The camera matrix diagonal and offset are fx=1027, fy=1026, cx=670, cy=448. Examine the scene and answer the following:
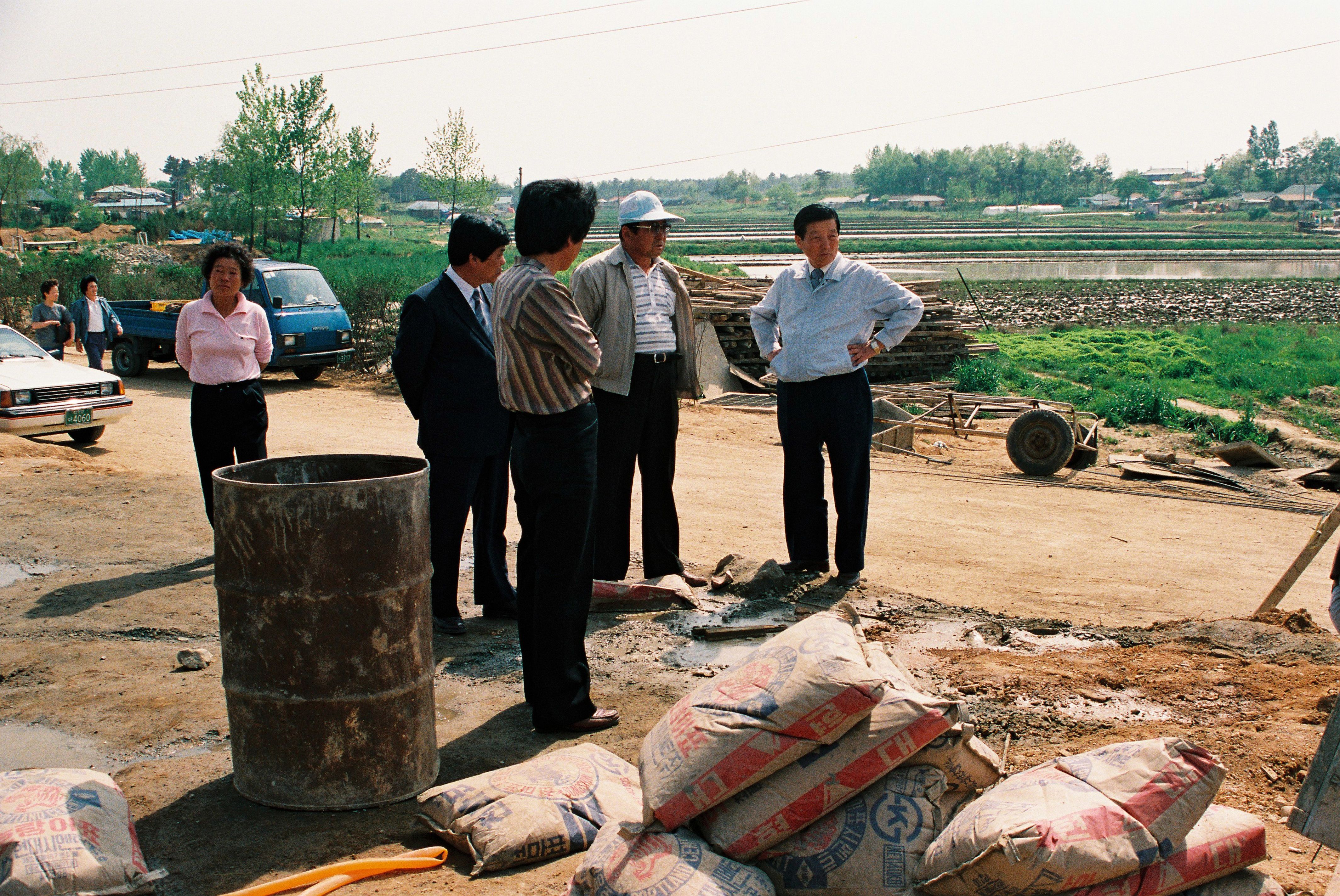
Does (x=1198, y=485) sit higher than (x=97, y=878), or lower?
lower

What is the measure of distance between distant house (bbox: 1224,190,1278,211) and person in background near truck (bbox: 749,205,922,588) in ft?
441

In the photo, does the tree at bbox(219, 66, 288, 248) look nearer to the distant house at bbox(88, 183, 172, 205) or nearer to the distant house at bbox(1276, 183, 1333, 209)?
the distant house at bbox(88, 183, 172, 205)

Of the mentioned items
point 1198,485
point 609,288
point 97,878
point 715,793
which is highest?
point 609,288

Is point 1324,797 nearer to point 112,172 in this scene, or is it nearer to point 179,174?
point 179,174

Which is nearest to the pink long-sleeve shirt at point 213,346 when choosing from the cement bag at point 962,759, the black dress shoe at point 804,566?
the black dress shoe at point 804,566

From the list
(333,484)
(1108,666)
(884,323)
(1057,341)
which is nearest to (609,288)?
(884,323)

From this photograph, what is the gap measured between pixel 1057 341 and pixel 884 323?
20895mm

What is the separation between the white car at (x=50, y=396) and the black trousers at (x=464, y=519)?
7.61m

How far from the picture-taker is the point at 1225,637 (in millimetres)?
4914

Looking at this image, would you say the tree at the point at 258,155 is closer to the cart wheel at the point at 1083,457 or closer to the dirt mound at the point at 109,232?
the dirt mound at the point at 109,232

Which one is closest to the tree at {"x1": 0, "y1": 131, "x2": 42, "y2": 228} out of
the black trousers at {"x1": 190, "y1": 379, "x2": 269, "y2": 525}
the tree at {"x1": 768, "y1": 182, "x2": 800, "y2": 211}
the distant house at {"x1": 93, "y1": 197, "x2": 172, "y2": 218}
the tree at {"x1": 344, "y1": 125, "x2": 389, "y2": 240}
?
the distant house at {"x1": 93, "y1": 197, "x2": 172, "y2": 218}

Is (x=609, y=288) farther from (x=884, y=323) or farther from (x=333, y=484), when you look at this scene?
(x=333, y=484)

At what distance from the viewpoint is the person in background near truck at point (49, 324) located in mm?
13320

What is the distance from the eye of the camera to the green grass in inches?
621
